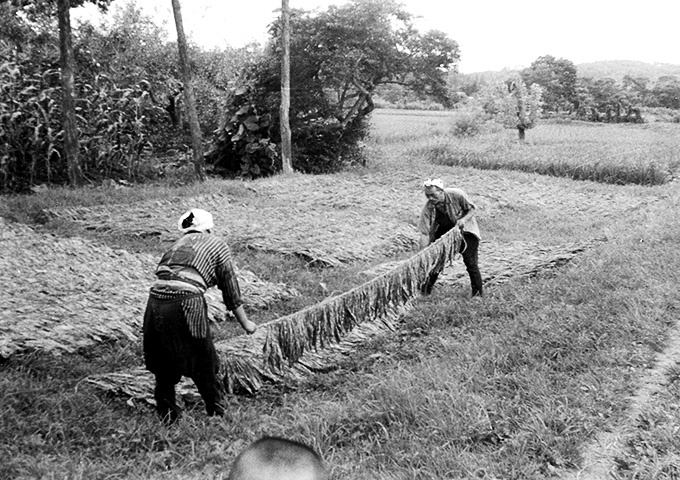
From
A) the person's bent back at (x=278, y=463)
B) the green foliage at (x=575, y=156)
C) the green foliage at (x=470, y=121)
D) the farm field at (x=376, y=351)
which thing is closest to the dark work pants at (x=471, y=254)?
the farm field at (x=376, y=351)

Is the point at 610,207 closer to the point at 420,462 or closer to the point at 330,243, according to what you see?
the point at 330,243

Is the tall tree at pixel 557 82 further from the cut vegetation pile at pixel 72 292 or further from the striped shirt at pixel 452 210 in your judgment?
the cut vegetation pile at pixel 72 292

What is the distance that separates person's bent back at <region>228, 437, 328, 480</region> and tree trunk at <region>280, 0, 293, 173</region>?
14434 millimetres

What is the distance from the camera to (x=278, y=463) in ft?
4.80

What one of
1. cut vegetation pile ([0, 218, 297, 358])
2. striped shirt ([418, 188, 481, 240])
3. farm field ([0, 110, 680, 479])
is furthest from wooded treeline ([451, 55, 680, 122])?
cut vegetation pile ([0, 218, 297, 358])

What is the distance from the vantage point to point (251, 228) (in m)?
9.56

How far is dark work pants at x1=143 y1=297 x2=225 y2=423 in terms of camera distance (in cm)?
386

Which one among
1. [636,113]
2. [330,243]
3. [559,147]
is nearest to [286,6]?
[330,243]

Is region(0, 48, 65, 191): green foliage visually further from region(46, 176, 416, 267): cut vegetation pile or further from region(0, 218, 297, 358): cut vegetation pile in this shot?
region(0, 218, 297, 358): cut vegetation pile

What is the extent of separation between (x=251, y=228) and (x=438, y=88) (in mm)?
10667

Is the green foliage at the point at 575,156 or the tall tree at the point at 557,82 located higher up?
the tall tree at the point at 557,82

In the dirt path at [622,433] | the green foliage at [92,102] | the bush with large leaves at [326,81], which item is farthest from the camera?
the bush with large leaves at [326,81]

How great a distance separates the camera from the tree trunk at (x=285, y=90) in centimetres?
1493

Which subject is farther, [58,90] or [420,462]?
[58,90]
